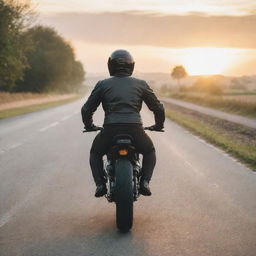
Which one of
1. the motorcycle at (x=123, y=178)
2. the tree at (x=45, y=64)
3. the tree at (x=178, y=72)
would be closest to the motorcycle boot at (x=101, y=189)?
the motorcycle at (x=123, y=178)

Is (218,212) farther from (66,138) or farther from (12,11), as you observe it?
(12,11)

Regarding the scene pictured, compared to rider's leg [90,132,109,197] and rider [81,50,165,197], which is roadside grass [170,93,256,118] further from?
rider's leg [90,132,109,197]

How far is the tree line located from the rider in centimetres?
2994

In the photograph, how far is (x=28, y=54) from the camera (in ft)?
232

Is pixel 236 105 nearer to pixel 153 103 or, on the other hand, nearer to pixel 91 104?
pixel 153 103

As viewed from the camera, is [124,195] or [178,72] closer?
[124,195]

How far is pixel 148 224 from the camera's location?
5859 millimetres

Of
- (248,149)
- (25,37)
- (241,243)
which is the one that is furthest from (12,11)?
(241,243)

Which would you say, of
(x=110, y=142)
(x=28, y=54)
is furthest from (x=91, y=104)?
(x=28, y=54)

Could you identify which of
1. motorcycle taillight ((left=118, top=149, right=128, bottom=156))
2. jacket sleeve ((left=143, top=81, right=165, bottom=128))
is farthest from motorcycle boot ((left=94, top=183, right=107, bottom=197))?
jacket sleeve ((left=143, top=81, right=165, bottom=128))

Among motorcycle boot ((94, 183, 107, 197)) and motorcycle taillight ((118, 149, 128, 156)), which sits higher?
motorcycle taillight ((118, 149, 128, 156))

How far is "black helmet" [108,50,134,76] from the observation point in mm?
5953

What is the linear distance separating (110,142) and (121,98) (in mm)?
521

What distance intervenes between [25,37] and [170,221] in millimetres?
36387
